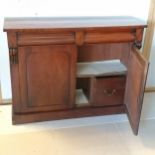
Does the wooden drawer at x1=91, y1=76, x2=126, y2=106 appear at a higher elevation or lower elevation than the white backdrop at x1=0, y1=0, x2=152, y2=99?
lower

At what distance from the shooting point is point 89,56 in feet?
6.36

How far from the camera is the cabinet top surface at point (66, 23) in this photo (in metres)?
1.53

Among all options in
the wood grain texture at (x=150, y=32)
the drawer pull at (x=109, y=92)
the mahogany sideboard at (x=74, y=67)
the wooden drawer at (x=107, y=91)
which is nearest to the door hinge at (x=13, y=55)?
the mahogany sideboard at (x=74, y=67)

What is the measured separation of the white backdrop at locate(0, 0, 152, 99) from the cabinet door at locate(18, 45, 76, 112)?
359mm

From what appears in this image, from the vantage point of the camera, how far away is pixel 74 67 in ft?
5.53

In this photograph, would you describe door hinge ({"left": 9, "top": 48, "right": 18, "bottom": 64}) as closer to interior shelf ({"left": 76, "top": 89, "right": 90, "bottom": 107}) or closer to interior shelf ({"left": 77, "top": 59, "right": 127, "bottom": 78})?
interior shelf ({"left": 77, "top": 59, "right": 127, "bottom": 78})

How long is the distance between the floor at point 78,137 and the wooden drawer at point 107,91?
0.52ft

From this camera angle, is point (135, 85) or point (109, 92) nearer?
point (135, 85)

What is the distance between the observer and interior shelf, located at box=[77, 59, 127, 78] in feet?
5.87

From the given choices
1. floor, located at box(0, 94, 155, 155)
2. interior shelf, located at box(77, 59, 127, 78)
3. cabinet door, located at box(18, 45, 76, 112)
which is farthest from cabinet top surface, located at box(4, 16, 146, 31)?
floor, located at box(0, 94, 155, 155)
